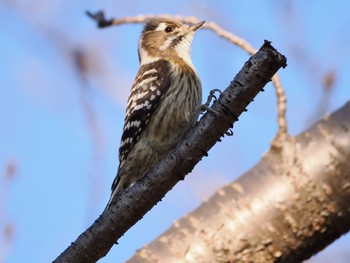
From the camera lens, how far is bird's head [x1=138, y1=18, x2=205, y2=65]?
218 inches

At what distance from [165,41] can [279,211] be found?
260 centimetres

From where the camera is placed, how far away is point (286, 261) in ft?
11.4

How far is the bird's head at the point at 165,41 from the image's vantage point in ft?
18.2

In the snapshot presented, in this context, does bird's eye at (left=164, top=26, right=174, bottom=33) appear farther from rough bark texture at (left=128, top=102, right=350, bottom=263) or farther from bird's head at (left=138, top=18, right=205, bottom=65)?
rough bark texture at (left=128, top=102, right=350, bottom=263)

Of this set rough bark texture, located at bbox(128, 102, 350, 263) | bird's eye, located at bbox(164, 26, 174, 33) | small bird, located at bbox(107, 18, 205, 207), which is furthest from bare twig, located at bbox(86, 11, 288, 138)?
bird's eye, located at bbox(164, 26, 174, 33)

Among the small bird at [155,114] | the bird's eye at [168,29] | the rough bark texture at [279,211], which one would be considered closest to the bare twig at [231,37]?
the rough bark texture at [279,211]

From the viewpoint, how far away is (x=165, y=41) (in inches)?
225

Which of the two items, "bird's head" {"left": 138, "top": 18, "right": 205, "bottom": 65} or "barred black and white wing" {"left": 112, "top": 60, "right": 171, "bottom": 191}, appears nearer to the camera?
"barred black and white wing" {"left": 112, "top": 60, "right": 171, "bottom": 191}

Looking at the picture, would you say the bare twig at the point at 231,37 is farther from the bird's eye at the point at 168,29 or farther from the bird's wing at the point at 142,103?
the bird's eye at the point at 168,29

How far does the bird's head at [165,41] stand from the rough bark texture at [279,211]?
77.7 inches

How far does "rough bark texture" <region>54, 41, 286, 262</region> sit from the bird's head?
8.00ft

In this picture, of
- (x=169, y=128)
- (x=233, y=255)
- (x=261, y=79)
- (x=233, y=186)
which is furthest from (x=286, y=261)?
(x=169, y=128)

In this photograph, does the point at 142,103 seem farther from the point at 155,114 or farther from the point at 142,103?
the point at 155,114

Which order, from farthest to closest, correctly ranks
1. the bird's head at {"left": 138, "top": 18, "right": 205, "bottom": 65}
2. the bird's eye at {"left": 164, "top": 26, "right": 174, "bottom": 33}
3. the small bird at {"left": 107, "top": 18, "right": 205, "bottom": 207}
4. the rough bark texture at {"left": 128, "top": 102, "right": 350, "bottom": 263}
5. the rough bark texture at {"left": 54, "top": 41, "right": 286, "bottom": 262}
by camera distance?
the bird's eye at {"left": 164, "top": 26, "right": 174, "bottom": 33} < the bird's head at {"left": 138, "top": 18, "right": 205, "bottom": 65} < the small bird at {"left": 107, "top": 18, "right": 205, "bottom": 207} < the rough bark texture at {"left": 128, "top": 102, "right": 350, "bottom": 263} < the rough bark texture at {"left": 54, "top": 41, "right": 286, "bottom": 262}
